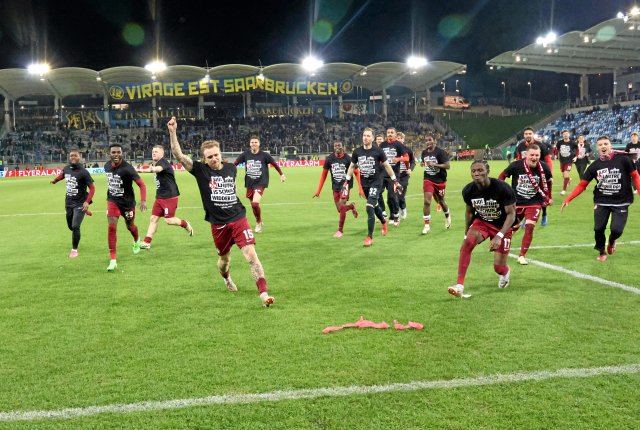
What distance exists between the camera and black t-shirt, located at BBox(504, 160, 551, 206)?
9305 millimetres

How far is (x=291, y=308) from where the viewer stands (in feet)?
22.1

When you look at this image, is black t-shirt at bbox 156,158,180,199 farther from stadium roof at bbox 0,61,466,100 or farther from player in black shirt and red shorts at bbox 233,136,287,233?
stadium roof at bbox 0,61,466,100

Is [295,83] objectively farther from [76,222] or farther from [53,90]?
[76,222]

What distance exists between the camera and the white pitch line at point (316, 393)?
4035 mm

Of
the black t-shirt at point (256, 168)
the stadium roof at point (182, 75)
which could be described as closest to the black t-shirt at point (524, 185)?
the black t-shirt at point (256, 168)

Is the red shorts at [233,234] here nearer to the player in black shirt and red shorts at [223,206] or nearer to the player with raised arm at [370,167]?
the player in black shirt and red shorts at [223,206]

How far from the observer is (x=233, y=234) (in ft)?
23.1

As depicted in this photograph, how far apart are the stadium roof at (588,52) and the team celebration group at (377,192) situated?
42675 millimetres

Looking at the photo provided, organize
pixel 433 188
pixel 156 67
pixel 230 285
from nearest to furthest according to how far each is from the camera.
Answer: pixel 230 285 < pixel 433 188 < pixel 156 67

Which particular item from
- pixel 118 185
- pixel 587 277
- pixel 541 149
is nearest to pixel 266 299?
pixel 118 185

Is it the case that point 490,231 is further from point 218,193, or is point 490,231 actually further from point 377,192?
point 377,192

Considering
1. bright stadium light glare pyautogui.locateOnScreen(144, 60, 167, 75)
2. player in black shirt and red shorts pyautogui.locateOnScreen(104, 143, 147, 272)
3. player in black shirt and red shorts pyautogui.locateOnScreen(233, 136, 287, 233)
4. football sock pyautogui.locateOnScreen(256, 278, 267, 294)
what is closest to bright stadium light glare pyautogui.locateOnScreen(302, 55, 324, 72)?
bright stadium light glare pyautogui.locateOnScreen(144, 60, 167, 75)

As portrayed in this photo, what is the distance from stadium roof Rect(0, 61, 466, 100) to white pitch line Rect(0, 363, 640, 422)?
60.9 meters

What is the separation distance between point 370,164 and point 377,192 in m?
0.67
